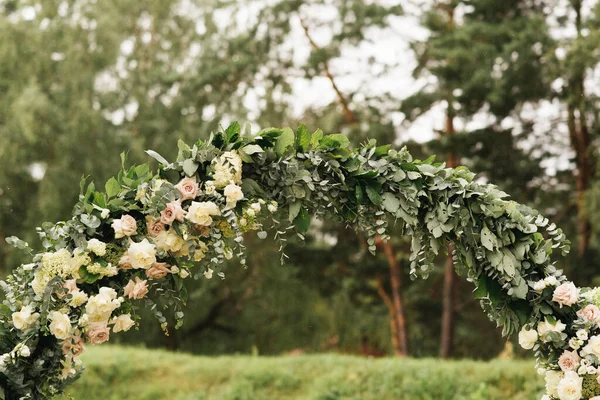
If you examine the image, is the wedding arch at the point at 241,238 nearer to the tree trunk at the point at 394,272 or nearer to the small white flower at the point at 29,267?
the small white flower at the point at 29,267

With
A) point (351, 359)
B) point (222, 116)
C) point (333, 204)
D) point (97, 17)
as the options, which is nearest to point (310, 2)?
point (222, 116)

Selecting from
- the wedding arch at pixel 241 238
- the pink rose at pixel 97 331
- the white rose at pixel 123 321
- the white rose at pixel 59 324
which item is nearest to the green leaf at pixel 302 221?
the wedding arch at pixel 241 238

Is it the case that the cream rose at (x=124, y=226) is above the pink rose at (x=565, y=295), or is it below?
above

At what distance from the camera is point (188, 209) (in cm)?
296

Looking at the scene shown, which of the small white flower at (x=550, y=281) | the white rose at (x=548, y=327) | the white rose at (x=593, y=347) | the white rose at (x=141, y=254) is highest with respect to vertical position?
the white rose at (x=141, y=254)

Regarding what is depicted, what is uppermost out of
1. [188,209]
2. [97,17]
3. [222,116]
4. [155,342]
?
[97,17]

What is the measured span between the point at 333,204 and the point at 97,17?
482 inches

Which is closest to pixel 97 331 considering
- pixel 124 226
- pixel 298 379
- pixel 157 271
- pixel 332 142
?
pixel 157 271

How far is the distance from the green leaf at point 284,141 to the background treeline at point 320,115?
27.0 feet

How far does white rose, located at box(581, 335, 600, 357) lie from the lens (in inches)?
119

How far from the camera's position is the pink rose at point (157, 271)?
2.96m

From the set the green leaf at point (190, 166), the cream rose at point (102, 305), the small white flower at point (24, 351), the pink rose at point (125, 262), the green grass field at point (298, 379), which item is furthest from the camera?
the green grass field at point (298, 379)

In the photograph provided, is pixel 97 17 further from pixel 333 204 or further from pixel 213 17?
pixel 333 204

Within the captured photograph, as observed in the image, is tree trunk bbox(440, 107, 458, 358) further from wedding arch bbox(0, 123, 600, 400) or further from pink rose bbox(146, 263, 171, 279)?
pink rose bbox(146, 263, 171, 279)
